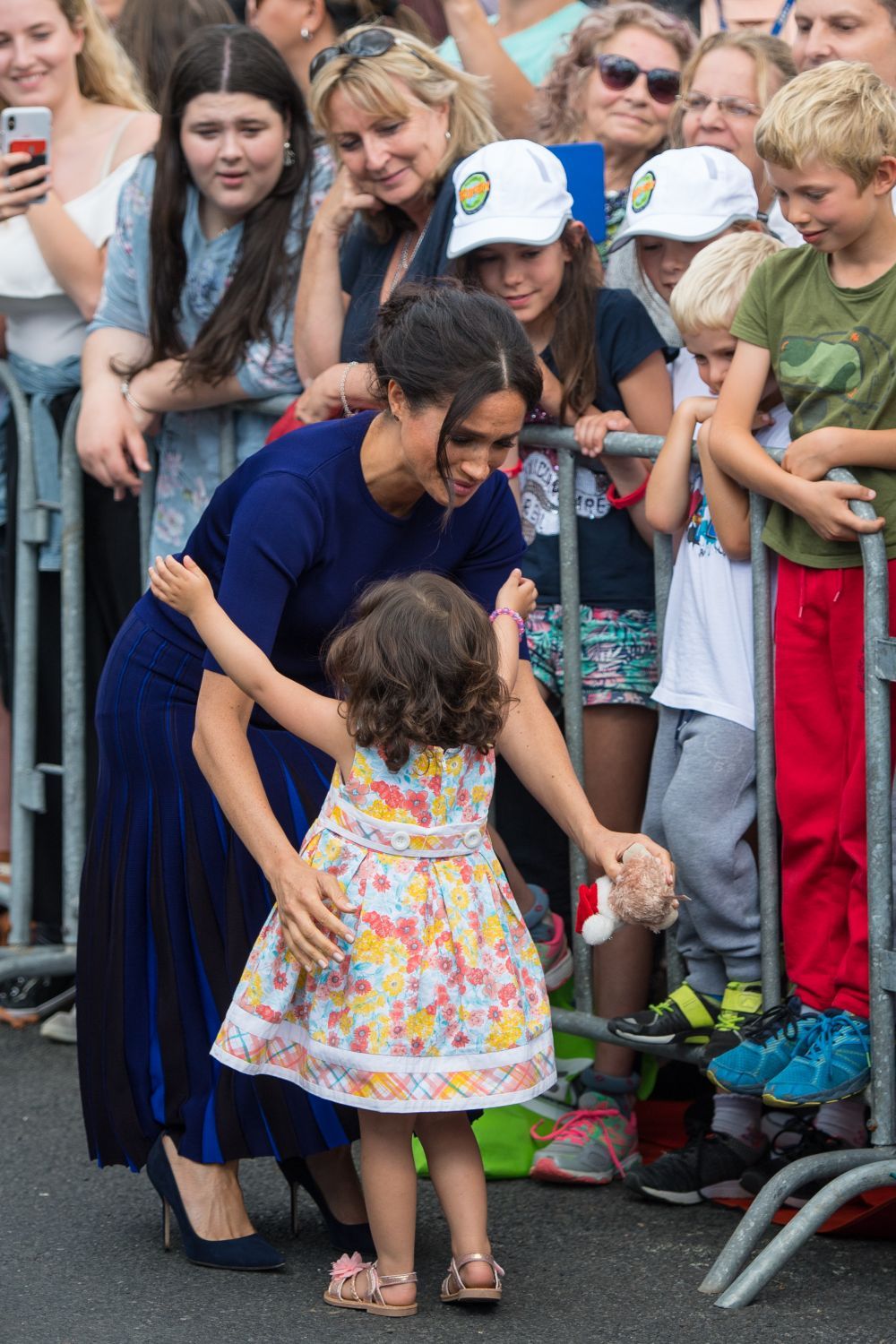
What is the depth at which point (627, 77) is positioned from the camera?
4.82 m

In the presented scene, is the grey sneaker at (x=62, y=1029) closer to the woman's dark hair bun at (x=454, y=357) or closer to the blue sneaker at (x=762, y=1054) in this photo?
the blue sneaker at (x=762, y=1054)

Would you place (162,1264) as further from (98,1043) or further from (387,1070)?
(387,1070)

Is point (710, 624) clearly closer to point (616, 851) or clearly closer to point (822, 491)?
point (822, 491)

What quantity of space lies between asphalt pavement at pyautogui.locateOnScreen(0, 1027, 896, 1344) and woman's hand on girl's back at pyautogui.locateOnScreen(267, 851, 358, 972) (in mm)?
666

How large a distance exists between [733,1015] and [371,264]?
1928 mm

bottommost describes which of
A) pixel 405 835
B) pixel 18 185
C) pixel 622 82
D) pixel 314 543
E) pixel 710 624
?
pixel 405 835

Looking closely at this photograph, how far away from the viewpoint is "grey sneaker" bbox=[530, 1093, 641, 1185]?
395 cm

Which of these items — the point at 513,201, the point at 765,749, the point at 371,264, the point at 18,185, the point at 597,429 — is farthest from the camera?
the point at 18,185

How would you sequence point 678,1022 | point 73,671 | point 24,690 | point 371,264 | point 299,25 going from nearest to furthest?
point 678,1022, point 371,264, point 73,671, point 24,690, point 299,25

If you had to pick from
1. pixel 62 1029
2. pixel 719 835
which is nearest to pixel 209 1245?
pixel 719 835

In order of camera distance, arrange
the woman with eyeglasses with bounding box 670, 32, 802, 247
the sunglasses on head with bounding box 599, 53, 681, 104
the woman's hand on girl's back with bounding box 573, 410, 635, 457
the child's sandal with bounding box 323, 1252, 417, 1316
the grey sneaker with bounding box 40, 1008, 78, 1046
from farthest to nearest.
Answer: the grey sneaker with bounding box 40, 1008, 78, 1046 → the sunglasses on head with bounding box 599, 53, 681, 104 → the woman with eyeglasses with bounding box 670, 32, 802, 247 → the woman's hand on girl's back with bounding box 573, 410, 635, 457 → the child's sandal with bounding box 323, 1252, 417, 1316

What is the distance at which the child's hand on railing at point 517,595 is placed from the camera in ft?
11.0

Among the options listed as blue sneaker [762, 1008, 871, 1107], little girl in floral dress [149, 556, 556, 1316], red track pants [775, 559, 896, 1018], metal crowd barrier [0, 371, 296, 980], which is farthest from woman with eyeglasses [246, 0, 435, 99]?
blue sneaker [762, 1008, 871, 1107]

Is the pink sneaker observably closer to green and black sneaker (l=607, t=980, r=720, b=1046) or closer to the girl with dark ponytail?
green and black sneaker (l=607, t=980, r=720, b=1046)
